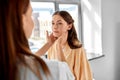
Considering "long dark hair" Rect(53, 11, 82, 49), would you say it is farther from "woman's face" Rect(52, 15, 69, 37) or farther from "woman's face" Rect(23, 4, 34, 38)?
"woman's face" Rect(23, 4, 34, 38)

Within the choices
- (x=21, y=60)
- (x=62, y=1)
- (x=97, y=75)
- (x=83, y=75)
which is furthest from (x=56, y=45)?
(x=97, y=75)

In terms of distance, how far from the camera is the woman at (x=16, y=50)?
0.50m

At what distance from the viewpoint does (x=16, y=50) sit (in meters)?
0.51

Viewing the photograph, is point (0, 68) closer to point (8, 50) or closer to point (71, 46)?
point (8, 50)

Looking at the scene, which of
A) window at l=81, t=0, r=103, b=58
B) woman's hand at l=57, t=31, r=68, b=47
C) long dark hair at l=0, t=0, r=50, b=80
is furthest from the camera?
window at l=81, t=0, r=103, b=58

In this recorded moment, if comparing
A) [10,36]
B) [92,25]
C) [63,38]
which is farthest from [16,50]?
[92,25]

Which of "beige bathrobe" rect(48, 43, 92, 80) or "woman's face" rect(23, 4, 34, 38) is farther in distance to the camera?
"beige bathrobe" rect(48, 43, 92, 80)

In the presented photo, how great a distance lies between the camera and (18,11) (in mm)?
506

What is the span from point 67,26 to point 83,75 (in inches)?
15.2

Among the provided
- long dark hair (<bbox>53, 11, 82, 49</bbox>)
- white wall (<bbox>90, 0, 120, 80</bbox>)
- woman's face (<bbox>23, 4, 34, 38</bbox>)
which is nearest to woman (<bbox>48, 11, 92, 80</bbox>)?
long dark hair (<bbox>53, 11, 82, 49</bbox>)

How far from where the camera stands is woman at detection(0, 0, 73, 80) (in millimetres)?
498

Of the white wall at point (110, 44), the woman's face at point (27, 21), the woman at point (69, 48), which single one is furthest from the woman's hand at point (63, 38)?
the white wall at point (110, 44)

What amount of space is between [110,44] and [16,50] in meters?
2.55

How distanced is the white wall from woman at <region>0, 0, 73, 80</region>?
2187 millimetres
